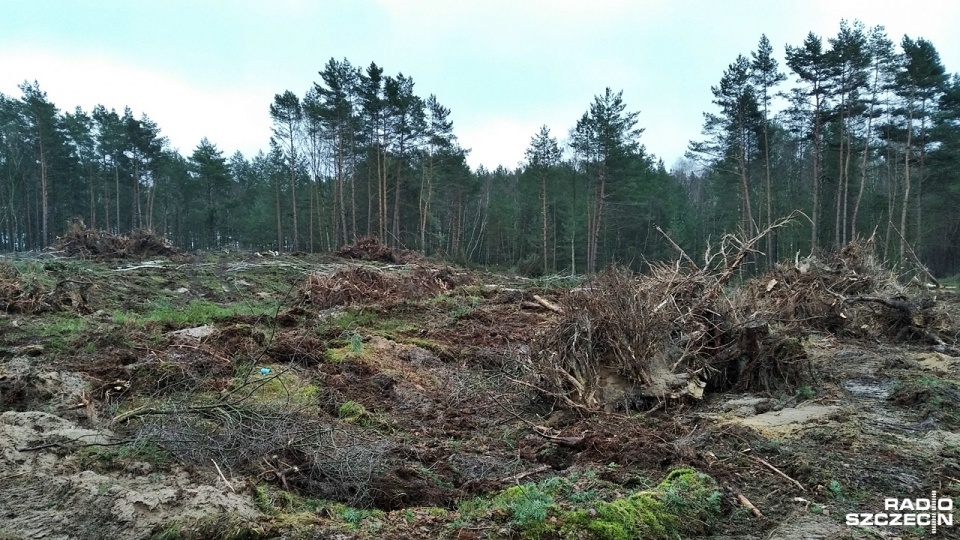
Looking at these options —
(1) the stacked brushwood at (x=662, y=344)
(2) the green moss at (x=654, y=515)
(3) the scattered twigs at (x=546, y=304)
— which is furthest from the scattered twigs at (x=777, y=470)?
(3) the scattered twigs at (x=546, y=304)

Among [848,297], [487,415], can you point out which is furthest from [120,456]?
[848,297]

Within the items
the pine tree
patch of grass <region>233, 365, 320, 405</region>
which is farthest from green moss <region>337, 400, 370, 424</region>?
the pine tree

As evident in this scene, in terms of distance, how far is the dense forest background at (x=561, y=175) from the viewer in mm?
27000

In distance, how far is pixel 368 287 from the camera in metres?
13.6

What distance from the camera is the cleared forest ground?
3111 millimetres

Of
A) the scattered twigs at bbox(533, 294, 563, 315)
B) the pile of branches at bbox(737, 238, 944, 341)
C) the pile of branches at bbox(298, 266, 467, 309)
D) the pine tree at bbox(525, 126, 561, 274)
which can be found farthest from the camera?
the pine tree at bbox(525, 126, 561, 274)

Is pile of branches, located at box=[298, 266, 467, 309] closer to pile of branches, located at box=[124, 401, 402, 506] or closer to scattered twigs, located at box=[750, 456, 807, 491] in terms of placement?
pile of branches, located at box=[124, 401, 402, 506]

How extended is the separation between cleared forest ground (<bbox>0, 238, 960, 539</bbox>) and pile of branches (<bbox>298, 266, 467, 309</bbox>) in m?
1.79

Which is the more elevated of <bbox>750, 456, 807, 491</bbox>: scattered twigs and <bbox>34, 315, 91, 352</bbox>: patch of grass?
<bbox>34, 315, 91, 352</bbox>: patch of grass

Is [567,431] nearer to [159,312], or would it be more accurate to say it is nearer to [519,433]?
[519,433]

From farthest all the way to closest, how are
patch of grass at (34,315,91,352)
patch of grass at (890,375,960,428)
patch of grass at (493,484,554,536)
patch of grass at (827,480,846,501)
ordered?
1. patch of grass at (34,315,91,352)
2. patch of grass at (890,375,960,428)
3. patch of grass at (827,480,846,501)
4. patch of grass at (493,484,554,536)

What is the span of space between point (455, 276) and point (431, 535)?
14903 mm

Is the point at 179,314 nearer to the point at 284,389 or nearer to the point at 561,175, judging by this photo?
the point at 284,389

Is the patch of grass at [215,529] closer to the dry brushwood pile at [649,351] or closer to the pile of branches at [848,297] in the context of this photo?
the dry brushwood pile at [649,351]
